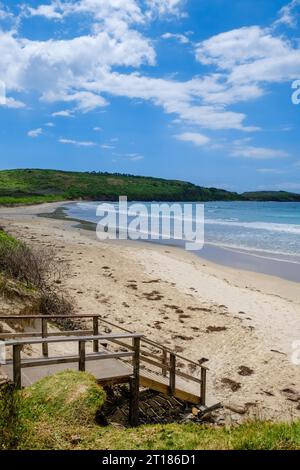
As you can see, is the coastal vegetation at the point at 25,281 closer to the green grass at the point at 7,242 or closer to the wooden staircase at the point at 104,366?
the green grass at the point at 7,242

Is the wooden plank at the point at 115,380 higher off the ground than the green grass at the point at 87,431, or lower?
lower

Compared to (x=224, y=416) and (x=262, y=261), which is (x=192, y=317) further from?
(x=262, y=261)

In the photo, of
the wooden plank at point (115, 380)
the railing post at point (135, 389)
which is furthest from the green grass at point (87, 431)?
the railing post at point (135, 389)

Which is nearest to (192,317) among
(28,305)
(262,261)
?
(28,305)

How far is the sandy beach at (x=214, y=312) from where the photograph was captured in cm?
1023

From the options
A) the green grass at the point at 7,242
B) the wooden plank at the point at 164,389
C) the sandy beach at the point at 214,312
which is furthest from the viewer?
the green grass at the point at 7,242

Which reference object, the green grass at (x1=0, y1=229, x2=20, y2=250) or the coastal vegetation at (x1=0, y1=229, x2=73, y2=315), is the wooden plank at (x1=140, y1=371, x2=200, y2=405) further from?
the green grass at (x1=0, y1=229, x2=20, y2=250)

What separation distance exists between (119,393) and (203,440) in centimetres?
317

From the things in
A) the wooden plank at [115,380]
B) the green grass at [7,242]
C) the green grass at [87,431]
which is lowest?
the wooden plank at [115,380]

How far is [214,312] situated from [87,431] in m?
10.6

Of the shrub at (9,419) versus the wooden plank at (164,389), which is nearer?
the shrub at (9,419)

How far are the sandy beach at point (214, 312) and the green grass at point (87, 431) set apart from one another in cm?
322

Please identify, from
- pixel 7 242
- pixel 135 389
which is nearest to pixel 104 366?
pixel 135 389

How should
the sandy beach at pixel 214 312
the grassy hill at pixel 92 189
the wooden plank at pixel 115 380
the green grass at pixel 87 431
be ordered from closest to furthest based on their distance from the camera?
the green grass at pixel 87 431 → the wooden plank at pixel 115 380 → the sandy beach at pixel 214 312 → the grassy hill at pixel 92 189
